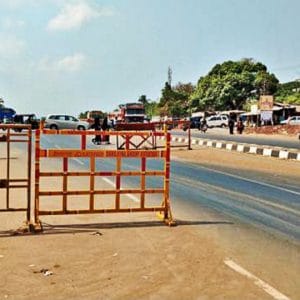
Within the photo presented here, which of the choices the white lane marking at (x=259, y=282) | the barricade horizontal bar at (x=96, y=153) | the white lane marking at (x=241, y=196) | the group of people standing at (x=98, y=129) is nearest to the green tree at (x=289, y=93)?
the group of people standing at (x=98, y=129)

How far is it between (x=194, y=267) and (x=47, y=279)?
1.61 metres

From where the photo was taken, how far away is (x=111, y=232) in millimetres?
8680

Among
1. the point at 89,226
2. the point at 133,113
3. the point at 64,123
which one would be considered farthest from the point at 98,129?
the point at 133,113

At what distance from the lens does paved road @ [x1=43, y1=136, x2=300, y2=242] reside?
31.5ft

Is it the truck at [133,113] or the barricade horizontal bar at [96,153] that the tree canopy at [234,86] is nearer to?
the truck at [133,113]

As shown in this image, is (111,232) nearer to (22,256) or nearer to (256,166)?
(22,256)

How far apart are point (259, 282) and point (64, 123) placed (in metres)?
54.5

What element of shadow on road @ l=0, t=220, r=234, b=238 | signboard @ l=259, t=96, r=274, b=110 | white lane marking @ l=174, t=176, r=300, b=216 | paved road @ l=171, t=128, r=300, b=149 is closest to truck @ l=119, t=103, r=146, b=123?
signboard @ l=259, t=96, r=274, b=110

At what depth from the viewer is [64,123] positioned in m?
59.5

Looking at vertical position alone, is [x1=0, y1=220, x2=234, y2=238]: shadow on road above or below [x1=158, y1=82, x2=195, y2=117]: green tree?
below

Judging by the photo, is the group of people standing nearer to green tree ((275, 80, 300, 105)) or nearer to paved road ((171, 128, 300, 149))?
paved road ((171, 128, 300, 149))

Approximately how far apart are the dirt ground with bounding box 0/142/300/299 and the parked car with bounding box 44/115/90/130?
49.2 meters

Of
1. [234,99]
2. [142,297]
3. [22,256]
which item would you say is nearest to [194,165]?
[22,256]

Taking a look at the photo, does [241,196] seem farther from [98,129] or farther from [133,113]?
[133,113]
